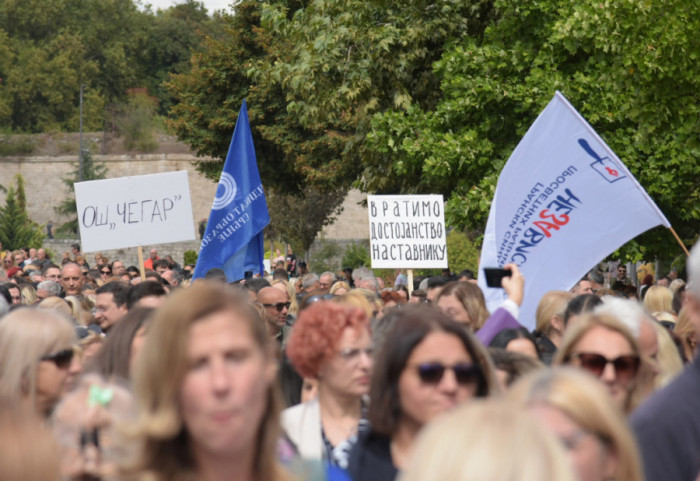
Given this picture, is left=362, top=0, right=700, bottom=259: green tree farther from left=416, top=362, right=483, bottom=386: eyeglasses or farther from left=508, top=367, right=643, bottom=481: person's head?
left=508, top=367, right=643, bottom=481: person's head

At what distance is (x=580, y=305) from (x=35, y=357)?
9.64 feet

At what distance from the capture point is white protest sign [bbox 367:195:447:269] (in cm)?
1308

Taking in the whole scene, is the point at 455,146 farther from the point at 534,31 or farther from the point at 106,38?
the point at 106,38

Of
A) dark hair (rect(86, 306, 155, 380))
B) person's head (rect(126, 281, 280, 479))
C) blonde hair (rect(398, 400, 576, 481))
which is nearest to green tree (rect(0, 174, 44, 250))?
dark hair (rect(86, 306, 155, 380))

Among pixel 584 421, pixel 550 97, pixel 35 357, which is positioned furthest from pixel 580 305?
pixel 550 97

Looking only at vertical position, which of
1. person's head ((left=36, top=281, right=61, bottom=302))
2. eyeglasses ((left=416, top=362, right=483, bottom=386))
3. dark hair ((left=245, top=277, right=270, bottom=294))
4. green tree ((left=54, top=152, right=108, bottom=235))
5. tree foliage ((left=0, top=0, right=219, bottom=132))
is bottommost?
eyeglasses ((left=416, top=362, right=483, bottom=386))

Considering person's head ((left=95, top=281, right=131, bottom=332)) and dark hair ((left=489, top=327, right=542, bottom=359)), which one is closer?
dark hair ((left=489, top=327, right=542, bottom=359))

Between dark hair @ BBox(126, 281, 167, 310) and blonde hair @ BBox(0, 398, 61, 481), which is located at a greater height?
dark hair @ BBox(126, 281, 167, 310)

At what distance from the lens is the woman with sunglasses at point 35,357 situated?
11.9 ft

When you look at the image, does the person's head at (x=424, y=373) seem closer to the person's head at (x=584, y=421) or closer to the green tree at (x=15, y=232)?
the person's head at (x=584, y=421)

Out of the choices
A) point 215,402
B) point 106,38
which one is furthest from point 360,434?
point 106,38

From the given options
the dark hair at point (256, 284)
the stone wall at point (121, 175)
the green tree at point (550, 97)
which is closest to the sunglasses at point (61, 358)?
the dark hair at point (256, 284)

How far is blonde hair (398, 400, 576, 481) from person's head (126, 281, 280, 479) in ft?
1.74

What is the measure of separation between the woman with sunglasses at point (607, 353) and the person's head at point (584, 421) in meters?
1.19
